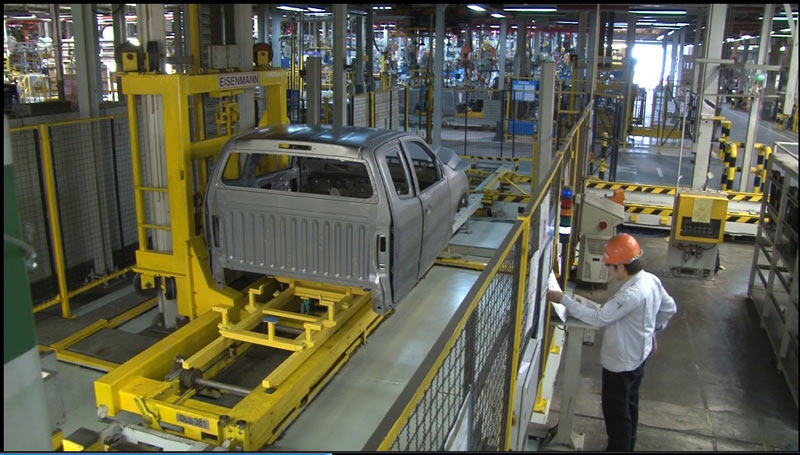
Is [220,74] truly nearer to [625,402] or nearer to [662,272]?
[625,402]

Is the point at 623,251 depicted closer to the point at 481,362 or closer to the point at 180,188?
the point at 481,362

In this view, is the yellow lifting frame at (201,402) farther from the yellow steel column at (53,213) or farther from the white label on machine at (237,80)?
the yellow steel column at (53,213)

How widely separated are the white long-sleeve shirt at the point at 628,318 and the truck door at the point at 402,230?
1369 millimetres

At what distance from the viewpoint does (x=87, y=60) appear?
23.8 feet

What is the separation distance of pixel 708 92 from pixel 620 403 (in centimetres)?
504

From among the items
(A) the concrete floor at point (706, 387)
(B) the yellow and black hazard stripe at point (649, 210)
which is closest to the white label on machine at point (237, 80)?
(A) the concrete floor at point (706, 387)

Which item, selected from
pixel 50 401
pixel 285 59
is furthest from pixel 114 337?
pixel 285 59

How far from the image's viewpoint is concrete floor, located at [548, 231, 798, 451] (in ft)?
17.4

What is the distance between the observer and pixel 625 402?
465 centimetres

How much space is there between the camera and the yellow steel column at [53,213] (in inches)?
247

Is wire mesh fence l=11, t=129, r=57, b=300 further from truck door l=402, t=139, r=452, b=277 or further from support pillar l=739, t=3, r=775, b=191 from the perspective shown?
support pillar l=739, t=3, r=775, b=191

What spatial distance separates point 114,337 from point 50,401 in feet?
14.0

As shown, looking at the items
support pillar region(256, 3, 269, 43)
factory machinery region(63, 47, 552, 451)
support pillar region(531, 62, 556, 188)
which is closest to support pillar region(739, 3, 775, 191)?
support pillar region(531, 62, 556, 188)

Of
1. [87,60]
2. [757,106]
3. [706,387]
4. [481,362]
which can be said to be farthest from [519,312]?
[757,106]
